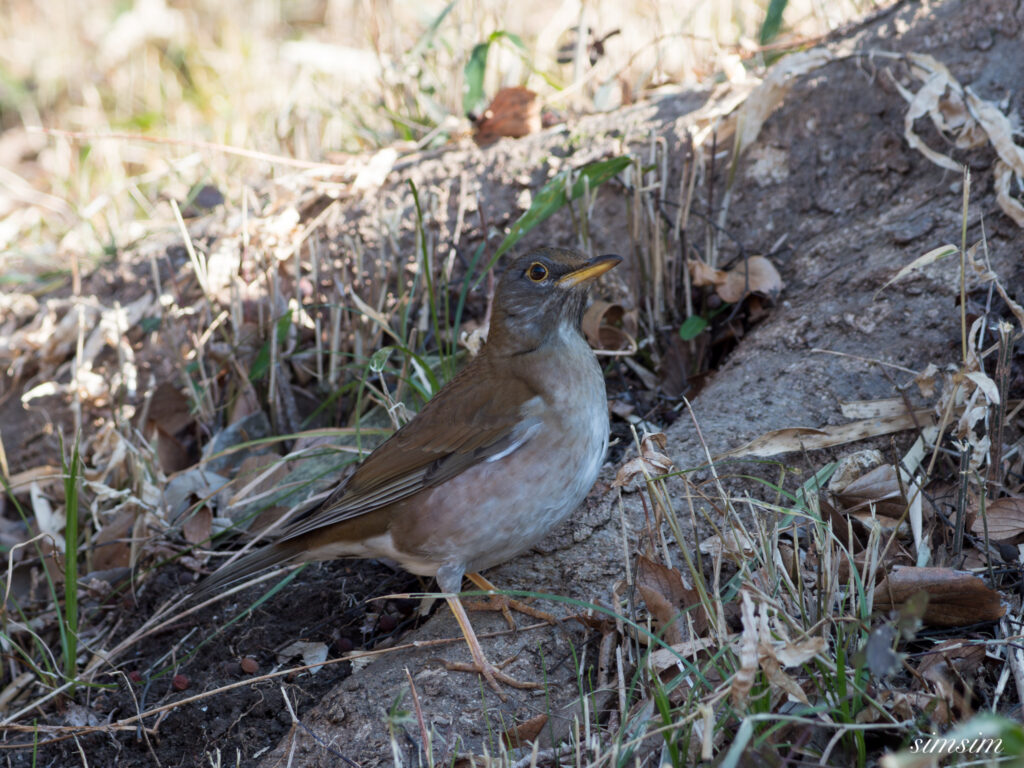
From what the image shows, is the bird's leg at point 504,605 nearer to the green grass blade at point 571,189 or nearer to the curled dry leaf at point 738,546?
the curled dry leaf at point 738,546

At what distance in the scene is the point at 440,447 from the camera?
4.00 meters

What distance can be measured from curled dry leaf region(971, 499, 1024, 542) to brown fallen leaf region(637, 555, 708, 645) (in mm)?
1024

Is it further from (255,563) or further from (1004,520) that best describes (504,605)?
(1004,520)

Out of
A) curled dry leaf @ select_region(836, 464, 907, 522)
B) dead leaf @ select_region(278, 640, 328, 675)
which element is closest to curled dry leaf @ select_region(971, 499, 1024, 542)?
curled dry leaf @ select_region(836, 464, 907, 522)

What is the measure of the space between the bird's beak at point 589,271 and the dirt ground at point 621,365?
77 cm

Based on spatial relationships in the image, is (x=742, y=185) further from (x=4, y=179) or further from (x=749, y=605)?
(x=4, y=179)

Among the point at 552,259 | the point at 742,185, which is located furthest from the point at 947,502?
the point at 742,185

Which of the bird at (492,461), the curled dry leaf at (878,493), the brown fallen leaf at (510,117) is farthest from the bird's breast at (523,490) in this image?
the brown fallen leaf at (510,117)

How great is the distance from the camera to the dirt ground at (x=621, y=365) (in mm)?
3502

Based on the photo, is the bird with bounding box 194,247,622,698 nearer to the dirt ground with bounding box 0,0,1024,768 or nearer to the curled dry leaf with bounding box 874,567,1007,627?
the dirt ground with bounding box 0,0,1024,768

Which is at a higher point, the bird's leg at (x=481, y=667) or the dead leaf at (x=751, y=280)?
the dead leaf at (x=751, y=280)

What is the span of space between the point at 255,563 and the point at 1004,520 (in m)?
2.81

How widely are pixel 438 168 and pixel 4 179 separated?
4.70 m

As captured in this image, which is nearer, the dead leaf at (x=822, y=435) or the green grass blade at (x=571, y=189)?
the dead leaf at (x=822, y=435)
